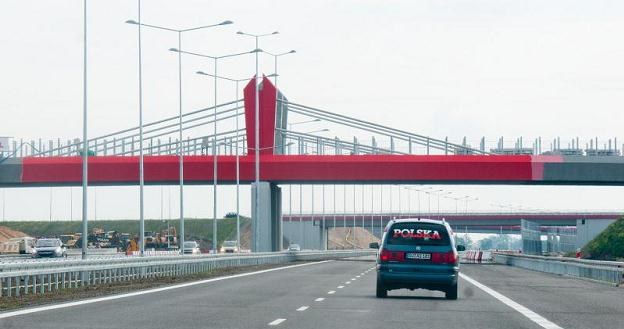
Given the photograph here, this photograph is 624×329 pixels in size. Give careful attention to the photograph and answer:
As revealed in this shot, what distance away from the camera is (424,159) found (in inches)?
3420

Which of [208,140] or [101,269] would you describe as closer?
[101,269]

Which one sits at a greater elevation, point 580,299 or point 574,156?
point 574,156

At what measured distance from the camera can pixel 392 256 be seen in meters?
29.2

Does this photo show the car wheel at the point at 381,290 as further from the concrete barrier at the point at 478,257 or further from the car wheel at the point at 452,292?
the concrete barrier at the point at 478,257

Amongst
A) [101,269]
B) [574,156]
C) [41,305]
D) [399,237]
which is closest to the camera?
[41,305]

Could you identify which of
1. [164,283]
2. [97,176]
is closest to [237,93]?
[97,176]

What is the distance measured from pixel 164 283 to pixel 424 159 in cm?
5020

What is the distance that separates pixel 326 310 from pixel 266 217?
62.5 meters

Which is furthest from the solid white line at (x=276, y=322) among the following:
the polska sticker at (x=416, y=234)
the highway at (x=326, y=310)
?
the polska sticker at (x=416, y=234)

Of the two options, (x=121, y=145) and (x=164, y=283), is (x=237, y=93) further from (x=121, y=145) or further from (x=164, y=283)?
(x=164, y=283)

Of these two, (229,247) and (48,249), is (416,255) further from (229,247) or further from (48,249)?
(229,247)

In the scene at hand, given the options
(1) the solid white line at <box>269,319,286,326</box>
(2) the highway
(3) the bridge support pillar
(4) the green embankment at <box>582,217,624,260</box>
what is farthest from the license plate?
(4) the green embankment at <box>582,217,624,260</box>

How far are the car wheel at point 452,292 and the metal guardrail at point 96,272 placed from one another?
9395 millimetres

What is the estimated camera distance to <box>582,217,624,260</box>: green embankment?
78750 millimetres
